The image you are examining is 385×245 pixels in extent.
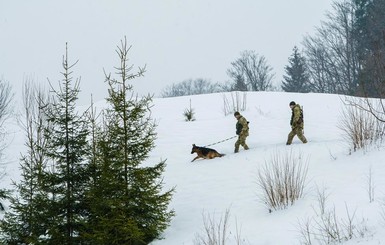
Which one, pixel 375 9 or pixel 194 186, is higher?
pixel 375 9

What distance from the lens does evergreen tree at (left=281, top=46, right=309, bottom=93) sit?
151ft

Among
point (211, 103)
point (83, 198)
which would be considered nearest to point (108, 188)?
point (83, 198)

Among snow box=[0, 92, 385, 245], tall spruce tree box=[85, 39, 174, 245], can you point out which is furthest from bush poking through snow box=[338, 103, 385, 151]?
tall spruce tree box=[85, 39, 174, 245]

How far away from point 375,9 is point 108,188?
34244mm

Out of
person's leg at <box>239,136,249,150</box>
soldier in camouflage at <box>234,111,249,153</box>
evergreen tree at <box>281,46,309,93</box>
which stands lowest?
→ person's leg at <box>239,136,249,150</box>

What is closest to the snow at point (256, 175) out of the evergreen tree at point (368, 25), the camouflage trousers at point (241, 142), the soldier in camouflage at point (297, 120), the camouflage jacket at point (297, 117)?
the camouflage trousers at point (241, 142)

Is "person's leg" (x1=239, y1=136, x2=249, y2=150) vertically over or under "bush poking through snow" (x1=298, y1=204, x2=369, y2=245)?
over

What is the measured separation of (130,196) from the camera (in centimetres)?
751

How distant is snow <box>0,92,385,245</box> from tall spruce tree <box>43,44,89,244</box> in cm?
199

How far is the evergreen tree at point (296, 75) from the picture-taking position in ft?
151

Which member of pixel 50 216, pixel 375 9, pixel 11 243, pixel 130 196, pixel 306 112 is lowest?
pixel 11 243

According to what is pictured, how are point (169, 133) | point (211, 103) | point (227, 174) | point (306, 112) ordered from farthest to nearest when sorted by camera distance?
point (211, 103) < point (306, 112) < point (169, 133) < point (227, 174)

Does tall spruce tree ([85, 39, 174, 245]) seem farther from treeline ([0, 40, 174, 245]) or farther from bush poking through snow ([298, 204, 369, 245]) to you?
bush poking through snow ([298, 204, 369, 245])

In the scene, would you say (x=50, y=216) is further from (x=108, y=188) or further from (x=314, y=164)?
(x=314, y=164)
